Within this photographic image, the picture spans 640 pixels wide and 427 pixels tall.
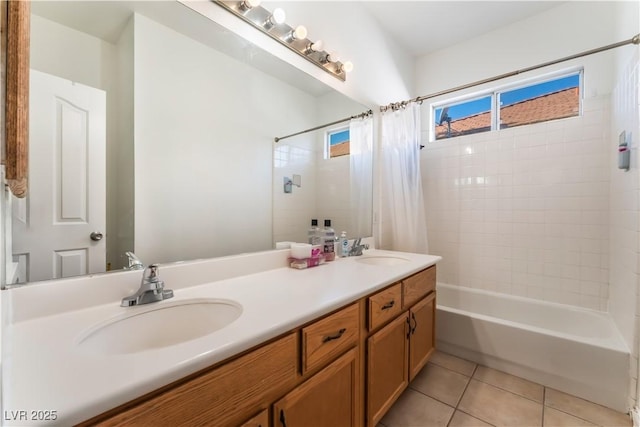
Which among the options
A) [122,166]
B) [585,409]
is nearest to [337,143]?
[122,166]

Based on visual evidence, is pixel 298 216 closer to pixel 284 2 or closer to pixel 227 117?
pixel 227 117

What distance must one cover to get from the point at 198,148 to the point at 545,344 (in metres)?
2.28

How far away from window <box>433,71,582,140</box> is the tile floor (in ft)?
6.58

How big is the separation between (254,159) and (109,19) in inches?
28.7

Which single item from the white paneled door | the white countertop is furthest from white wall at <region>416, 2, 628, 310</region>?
the white paneled door

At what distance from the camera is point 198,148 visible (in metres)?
1.17

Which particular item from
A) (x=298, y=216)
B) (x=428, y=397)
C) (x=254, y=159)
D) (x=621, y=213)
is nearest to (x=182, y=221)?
(x=254, y=159)

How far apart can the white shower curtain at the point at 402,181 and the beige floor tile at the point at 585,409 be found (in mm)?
1149

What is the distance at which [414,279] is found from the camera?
1.50 metres

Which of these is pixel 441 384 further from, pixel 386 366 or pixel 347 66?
Answer: pixel 347 66

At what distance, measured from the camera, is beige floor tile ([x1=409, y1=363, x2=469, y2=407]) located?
1582 mm

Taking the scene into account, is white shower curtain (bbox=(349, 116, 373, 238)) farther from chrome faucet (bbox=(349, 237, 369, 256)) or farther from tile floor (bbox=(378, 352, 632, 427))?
tile floor (bbox=(378, 352, 632, 427))

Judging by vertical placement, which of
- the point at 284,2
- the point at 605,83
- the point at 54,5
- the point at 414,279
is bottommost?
the point at 414,279

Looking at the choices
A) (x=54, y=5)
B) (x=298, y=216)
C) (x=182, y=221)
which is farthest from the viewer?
(x=298, y=216)
